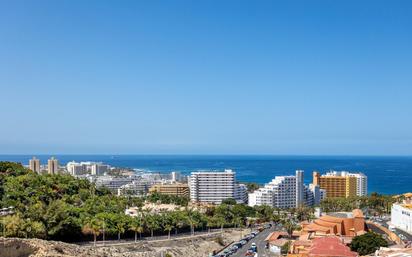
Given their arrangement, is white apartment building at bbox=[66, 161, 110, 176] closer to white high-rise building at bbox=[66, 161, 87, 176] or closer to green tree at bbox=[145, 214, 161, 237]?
white high-rise building at bbox=[66, 161, 87, 176]

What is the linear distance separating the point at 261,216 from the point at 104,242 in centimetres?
2824

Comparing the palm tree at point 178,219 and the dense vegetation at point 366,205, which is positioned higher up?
the palm tree at point 178,219

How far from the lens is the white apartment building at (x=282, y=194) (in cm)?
9119

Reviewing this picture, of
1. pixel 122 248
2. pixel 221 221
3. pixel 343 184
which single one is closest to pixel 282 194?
pixel 343 184

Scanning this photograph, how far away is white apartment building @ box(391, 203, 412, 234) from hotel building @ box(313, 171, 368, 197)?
1973 inches

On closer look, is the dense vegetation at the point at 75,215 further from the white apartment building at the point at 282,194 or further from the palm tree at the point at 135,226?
the white apartment building at the point at 282,194

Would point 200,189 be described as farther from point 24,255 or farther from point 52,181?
point 24,255

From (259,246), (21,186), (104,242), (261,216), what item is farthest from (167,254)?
(261,216)

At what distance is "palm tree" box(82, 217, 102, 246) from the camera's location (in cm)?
4341

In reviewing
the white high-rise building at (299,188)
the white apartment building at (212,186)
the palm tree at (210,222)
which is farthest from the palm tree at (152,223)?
the white high-rise building at (299,188)

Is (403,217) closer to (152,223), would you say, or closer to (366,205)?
(366,205)

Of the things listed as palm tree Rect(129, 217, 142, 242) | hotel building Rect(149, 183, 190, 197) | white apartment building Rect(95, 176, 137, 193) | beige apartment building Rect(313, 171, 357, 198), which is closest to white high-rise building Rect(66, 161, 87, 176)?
white apartment building Rect(95, 176, 137, 193)

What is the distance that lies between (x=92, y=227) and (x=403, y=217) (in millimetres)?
36286

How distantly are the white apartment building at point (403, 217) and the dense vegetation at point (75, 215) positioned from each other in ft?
52.0
